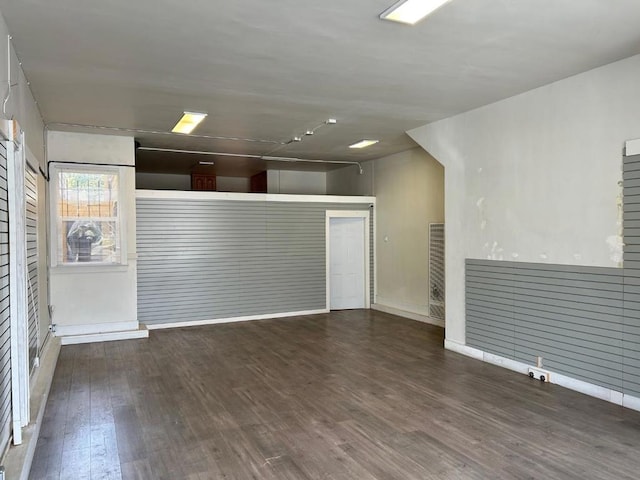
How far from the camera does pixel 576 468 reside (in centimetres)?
295

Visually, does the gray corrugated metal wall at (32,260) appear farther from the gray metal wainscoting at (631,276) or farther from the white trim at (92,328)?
the gray metal wainscoting at (631,276)

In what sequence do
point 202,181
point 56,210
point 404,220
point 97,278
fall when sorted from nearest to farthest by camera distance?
point 56,210 < point 97,278 < point 404,220 < point 202,181

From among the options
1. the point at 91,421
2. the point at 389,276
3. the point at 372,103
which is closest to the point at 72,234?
the point at 91,421

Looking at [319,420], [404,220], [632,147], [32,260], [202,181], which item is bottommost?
[319,420]

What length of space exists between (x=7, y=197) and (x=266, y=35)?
210cm

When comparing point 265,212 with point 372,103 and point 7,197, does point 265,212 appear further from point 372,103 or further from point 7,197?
point 7,197

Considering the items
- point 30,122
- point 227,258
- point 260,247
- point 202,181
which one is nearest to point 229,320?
point 227,258

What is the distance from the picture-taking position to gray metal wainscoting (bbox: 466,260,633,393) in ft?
13.4

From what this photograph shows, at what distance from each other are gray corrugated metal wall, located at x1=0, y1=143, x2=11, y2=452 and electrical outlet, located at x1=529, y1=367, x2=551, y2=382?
4582 millimetres

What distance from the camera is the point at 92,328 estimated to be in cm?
668

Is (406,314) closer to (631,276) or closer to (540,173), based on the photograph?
(540,173)

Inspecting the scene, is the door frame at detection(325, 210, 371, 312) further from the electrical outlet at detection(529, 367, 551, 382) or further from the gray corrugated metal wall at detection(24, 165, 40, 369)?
the gray corrugated metal wall at detection(24, 165, 40, 369)

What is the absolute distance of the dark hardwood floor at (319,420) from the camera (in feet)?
9.84

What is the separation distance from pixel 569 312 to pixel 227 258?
17.6ft
